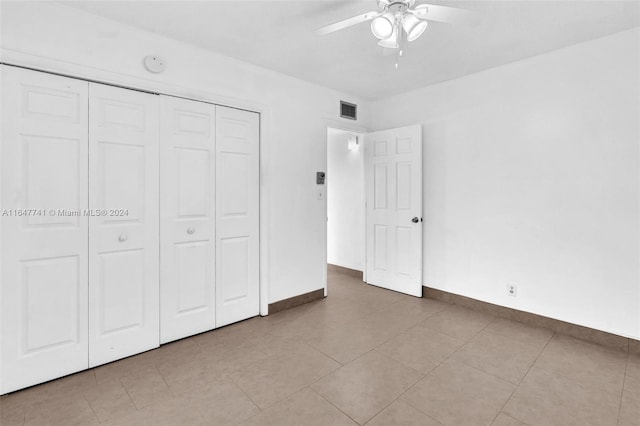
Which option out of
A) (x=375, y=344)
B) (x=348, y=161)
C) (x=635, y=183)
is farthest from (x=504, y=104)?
(x=375, y=344)

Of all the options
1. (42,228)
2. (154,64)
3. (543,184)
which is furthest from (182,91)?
(543,184)

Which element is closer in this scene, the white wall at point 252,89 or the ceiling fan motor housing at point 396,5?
the ceiling fan motor housing at point 396,5

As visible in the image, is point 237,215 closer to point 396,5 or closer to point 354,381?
point 354,381

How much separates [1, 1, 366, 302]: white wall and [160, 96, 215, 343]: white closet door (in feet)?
0.82

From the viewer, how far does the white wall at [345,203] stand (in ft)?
15.7

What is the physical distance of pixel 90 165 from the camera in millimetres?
2279

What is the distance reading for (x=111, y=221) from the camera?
239 cm

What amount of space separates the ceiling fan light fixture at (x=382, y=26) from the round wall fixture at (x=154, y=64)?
1.78 metres

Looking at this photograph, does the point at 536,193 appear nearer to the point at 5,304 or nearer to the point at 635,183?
the point at 635,183

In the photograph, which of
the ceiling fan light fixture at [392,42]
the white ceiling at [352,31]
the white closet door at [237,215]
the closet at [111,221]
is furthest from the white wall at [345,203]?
the ceiling fan light fixture at [392,42]

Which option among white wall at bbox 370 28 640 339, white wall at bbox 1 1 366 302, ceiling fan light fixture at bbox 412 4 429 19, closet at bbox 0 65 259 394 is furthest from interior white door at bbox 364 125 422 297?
ceiling fan light fixture at bbox 412 4 429 19

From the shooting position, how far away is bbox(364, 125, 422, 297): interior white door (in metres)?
3.83

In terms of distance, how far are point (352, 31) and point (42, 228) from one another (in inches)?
106

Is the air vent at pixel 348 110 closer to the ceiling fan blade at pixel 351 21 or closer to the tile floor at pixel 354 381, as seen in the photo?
the ceiling fan blade at pixel 351 21
